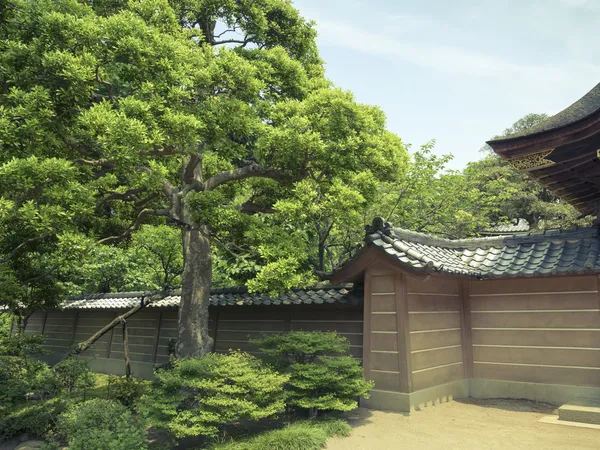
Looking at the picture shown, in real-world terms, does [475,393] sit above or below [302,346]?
below

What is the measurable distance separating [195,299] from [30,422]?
384 centimetres

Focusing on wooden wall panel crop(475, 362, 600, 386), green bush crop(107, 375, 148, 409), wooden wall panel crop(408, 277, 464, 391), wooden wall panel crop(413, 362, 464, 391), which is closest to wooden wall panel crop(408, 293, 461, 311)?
wooden wall panel crop(408, 277, 464, 391)

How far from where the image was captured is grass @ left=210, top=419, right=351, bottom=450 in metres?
5.75

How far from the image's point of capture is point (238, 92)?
344 inches

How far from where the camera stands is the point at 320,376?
22.6 ft

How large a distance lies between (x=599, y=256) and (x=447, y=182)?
27.5 ft

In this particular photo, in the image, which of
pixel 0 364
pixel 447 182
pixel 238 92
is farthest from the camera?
pixel 447 182

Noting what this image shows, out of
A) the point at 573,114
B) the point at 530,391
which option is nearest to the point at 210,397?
the point at 530,391

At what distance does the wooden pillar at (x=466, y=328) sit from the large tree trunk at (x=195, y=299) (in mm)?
5372

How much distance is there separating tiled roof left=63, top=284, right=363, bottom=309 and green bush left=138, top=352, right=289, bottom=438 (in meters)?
2.89

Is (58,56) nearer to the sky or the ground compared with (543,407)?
nearer to the sky

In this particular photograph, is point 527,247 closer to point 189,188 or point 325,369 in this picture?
point 325,369

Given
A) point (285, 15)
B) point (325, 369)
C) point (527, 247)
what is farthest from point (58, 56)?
point (527, 247)

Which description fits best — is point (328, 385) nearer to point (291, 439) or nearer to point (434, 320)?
point (291, 439)
